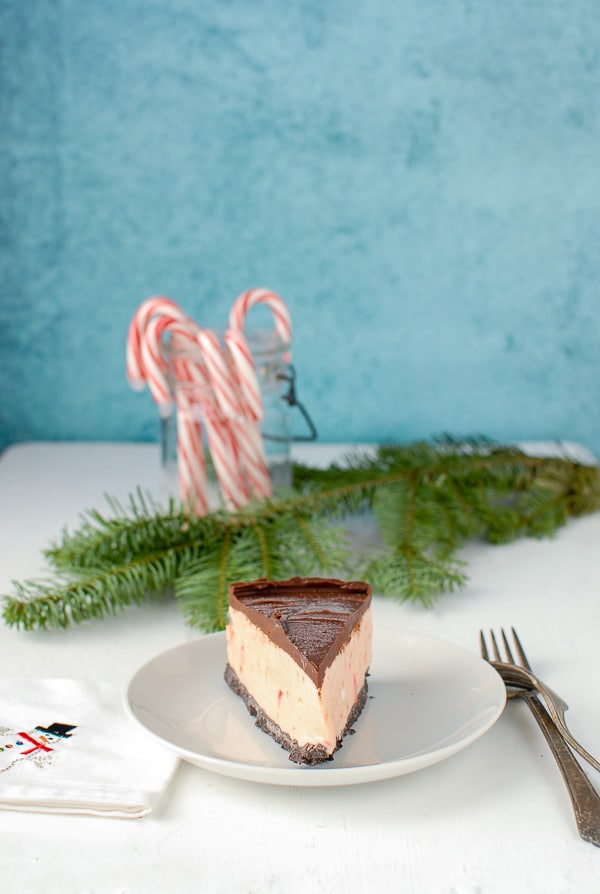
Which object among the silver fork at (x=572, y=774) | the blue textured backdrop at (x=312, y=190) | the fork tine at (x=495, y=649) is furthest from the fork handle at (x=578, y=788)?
the blue textured backdrop at (x=312, y=190)

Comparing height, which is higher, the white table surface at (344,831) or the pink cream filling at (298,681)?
the pink cream filling at (298,681)

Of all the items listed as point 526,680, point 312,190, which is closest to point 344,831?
point 526,680

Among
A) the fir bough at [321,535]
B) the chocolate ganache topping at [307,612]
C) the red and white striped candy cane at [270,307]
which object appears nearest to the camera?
the chocolate ganache topping at [307,612]

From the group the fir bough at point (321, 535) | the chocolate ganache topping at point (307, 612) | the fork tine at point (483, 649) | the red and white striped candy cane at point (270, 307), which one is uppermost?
the red and white striped candy cane at point (270, 307)

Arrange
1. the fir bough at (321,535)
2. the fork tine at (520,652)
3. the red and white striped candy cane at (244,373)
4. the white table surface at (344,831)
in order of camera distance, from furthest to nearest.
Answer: the red and white striped candy cane at (244,373) → the fir bough at (321,535) → the fork tine at (520,652) → the white table surface at (344,831)

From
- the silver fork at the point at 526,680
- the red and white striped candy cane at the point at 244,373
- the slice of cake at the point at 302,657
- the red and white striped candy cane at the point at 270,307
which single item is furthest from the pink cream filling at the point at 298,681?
the red and white striped candy cane at the point at 270,307

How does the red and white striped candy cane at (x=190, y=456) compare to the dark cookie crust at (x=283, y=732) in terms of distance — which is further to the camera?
the red and white striped candy cane at (x=190, y=456)

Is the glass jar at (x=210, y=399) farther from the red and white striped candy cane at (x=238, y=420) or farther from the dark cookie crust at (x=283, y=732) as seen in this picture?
the dark cookie crust at (x=283, y=732)

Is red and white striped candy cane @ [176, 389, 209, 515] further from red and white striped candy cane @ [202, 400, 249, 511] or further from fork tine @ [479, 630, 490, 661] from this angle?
fork tine @ [479, 630, 490, 661]
